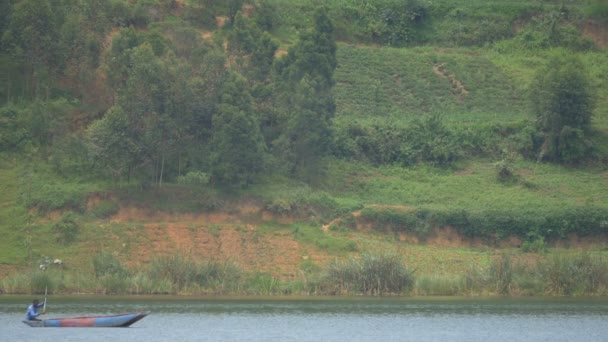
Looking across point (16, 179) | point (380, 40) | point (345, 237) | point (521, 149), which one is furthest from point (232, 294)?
point (380, 40)

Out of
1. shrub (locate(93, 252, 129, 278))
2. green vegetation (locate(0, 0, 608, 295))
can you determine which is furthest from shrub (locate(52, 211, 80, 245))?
shrub (locate(93, 252, 129, 278))

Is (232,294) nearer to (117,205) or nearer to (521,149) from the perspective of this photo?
(117,205)

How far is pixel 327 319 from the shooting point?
58.3m

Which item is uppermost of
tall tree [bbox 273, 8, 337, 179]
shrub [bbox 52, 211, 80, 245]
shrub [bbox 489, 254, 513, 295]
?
tall tree [bbox 273, 8, 337, 179]

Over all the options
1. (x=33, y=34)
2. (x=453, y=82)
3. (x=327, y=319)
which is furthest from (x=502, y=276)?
(x=453, y=82)

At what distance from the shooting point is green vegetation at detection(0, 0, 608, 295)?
2680 inches

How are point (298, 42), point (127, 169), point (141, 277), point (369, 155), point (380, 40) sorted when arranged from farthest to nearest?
1. point (380, 40)
2. point (369, 155)
3. point (298, 42)
4. point (127, 169)
5. point (141, 277)

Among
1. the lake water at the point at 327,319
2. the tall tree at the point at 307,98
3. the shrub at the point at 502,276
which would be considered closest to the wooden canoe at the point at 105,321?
the lake water at the point at 327,319

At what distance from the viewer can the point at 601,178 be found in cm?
9194

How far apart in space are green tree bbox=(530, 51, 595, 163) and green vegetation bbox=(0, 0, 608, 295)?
16 centimetres

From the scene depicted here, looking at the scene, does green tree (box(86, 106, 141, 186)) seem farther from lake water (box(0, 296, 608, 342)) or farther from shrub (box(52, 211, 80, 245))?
lake water (box(0, 296, 608, 342))

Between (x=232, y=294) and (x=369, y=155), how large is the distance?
2920 centimetres

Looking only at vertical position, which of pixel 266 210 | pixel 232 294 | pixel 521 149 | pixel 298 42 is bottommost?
pixel 232 294

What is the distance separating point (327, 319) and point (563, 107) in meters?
40.4
